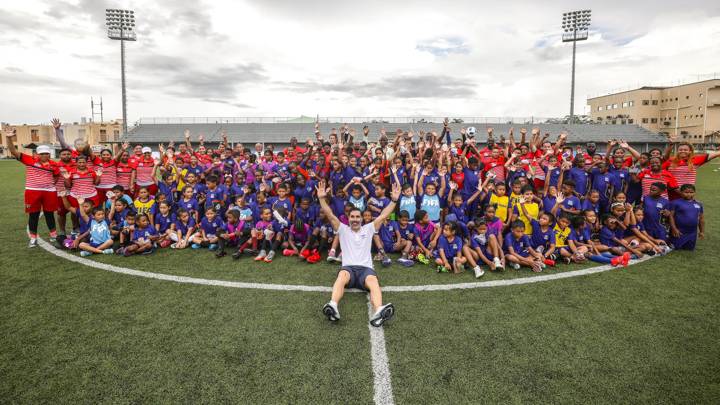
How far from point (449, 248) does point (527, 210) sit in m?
1.83

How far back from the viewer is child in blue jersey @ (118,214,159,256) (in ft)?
23.3

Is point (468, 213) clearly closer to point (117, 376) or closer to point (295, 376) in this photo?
point (295, 376)

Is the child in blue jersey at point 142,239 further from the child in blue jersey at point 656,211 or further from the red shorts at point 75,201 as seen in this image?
the child in blue jersey at point 656,211

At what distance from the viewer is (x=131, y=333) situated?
4.24 metres

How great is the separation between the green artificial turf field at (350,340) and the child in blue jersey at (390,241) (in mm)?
858

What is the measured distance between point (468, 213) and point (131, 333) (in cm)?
644

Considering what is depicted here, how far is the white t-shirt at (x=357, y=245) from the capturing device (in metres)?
5.32

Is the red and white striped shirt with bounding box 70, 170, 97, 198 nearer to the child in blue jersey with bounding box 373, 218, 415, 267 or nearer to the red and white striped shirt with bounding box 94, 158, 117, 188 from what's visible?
the red and white striped shirt with bounding box 94, 158, 117, 188

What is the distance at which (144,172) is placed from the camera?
29.7 ft

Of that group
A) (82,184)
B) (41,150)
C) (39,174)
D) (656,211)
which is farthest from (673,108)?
(39,174)

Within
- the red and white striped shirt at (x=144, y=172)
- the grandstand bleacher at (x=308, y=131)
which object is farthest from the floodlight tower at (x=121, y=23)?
the red and white striped shirt at (x=144, y=172)

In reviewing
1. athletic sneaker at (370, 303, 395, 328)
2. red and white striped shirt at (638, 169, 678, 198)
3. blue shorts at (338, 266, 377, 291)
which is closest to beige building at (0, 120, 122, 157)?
blue shorts at (338, 266, 377, 291)

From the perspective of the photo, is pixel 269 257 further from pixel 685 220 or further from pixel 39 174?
pixel 685 220

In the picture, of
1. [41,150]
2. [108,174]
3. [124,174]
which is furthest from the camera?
[124,174]
